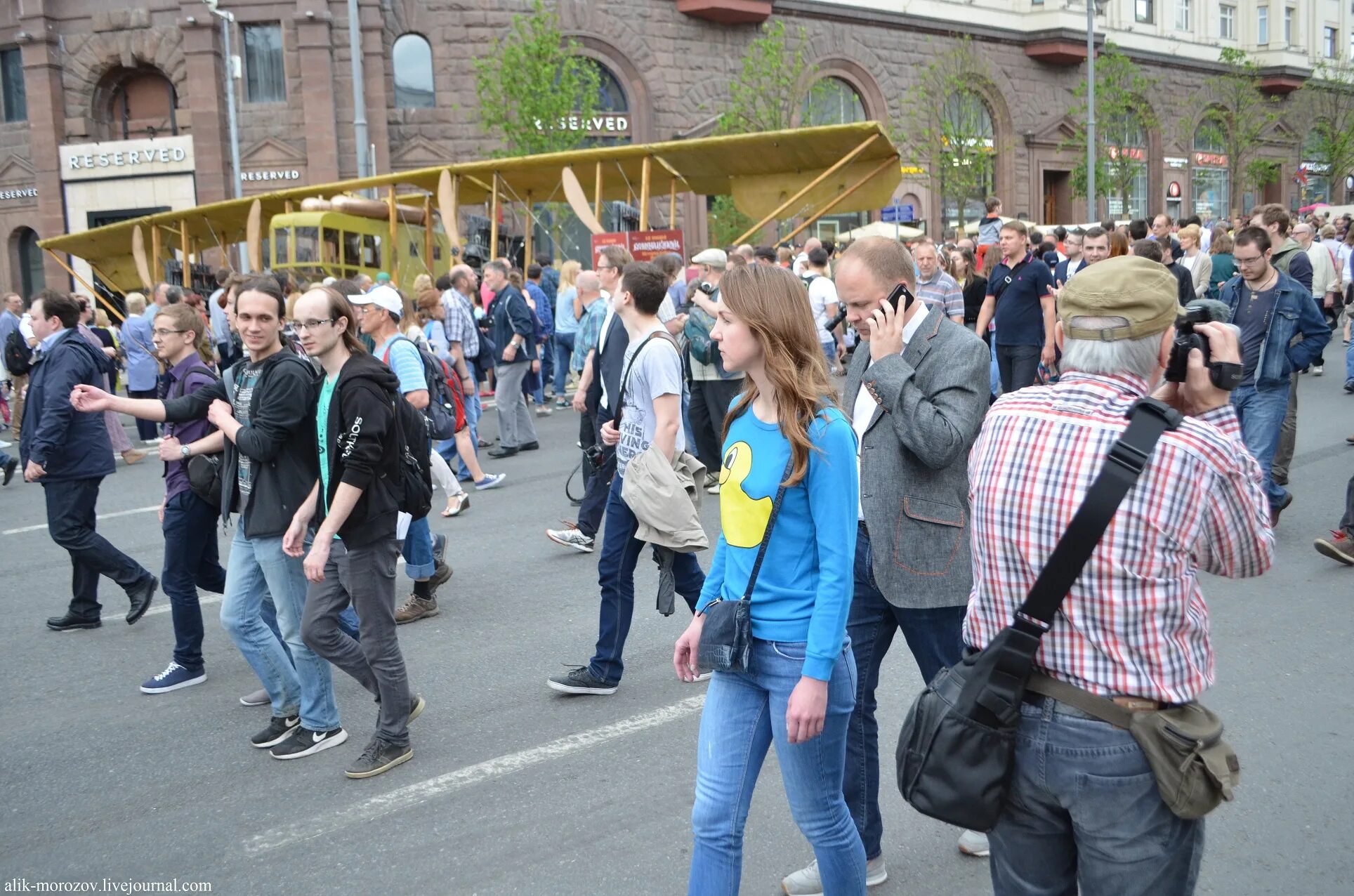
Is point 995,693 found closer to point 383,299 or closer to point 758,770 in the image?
point 758,770

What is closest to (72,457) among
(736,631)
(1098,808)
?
(736,631)

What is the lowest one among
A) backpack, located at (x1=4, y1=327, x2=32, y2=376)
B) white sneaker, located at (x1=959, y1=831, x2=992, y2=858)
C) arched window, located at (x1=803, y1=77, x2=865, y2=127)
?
white sneaker, located at (x1=959, y1=831, x2=992, y2=858)

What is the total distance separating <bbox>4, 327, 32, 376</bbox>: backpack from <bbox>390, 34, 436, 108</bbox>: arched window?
21.8m

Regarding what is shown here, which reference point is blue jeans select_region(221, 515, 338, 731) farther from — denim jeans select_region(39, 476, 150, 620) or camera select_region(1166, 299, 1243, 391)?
camera select_region(1166, 299, 1243, 391)

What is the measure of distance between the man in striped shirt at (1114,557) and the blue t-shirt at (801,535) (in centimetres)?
56

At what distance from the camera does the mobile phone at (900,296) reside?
10.8 feet

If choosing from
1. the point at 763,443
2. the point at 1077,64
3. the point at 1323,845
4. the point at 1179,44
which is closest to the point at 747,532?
the point at 763,443

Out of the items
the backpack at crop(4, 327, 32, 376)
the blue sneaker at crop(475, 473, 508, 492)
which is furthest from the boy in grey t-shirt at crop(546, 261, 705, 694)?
the backpack at crop(4, 327, 32, 376)

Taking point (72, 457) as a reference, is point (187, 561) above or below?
below

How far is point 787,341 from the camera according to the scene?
2.94 meters

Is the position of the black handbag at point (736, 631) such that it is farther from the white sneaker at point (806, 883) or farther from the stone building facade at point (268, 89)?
the stone building facade at point (268, 89)

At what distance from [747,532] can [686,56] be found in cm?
3350

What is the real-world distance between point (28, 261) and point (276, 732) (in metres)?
33.0

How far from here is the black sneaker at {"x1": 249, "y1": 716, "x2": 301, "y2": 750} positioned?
4949mm
